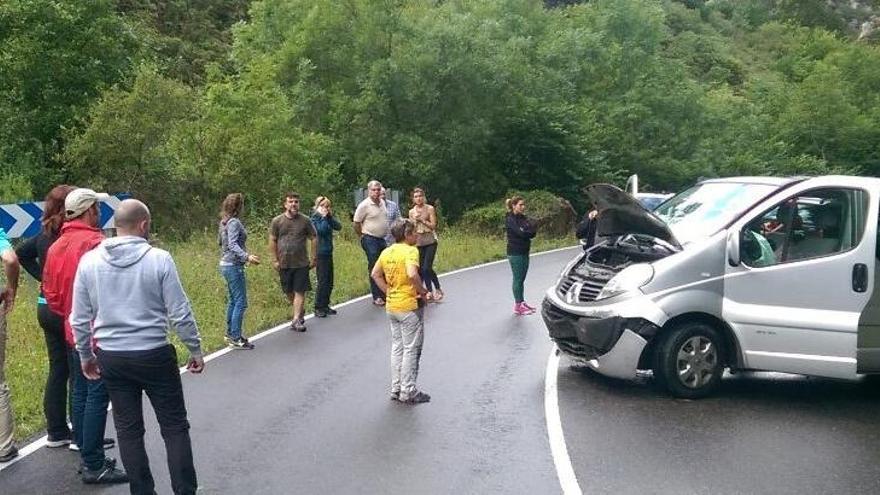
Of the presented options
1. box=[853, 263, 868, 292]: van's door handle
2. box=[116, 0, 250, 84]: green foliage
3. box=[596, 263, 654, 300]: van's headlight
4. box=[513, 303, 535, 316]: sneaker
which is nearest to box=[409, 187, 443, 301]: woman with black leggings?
box=[513, 303, 535, 316]: sneaker

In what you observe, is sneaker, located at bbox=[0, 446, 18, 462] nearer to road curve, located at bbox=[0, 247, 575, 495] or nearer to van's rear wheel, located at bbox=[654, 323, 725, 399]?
road curve, located at bbox=[0, 247, 575, 495]

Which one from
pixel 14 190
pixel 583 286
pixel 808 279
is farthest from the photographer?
pixel 14 190

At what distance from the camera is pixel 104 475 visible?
22.5 ft

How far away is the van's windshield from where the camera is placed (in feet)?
31.7

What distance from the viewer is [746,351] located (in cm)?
929

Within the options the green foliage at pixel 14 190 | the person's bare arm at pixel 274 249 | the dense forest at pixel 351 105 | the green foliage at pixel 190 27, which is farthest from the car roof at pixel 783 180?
the green foliage at pixel 190 27

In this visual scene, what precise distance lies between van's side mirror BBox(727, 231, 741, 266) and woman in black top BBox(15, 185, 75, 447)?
18.8ft

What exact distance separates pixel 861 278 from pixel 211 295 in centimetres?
1082

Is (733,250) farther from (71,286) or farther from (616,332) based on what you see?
(71,286)

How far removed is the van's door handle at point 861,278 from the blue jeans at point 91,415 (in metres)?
6.42

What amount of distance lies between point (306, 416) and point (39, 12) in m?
23.3

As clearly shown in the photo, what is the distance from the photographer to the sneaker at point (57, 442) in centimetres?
780

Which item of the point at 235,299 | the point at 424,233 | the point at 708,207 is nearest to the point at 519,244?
the point at 424,233

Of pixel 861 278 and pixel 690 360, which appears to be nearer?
pixel 861 278
